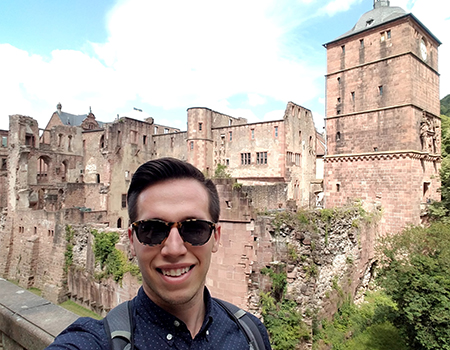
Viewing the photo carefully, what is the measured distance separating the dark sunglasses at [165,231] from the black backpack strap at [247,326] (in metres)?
0.74

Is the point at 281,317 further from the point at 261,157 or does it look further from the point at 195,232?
the point at 261,157

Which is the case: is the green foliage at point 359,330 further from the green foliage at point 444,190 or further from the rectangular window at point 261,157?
the rectangular window at point 261,157

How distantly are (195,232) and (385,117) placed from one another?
23.0m

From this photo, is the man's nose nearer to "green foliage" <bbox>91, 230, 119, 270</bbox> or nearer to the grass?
A: "green foliage" <bbox>91, 230, 119, 270</bbox>

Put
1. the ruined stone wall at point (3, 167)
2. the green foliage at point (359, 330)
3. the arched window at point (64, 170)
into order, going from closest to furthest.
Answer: the green foliage at point (359, 330)
the ruined stone wall at point (3, 167)
the arched window at point (64, 170)

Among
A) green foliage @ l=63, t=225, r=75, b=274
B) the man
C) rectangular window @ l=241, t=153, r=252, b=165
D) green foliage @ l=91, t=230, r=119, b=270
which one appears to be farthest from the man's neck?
rectangular window @ l=241, t=153, r=252, b=165

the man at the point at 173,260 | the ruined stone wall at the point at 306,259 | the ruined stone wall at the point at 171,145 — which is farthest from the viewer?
the ruined stone wall at the point at 171,145

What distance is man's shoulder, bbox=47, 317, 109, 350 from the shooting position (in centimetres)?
170

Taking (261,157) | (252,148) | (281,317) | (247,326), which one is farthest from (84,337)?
(252,148)

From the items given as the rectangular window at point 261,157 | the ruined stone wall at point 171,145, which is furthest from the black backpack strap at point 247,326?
the ruined stone wall at point 171,145

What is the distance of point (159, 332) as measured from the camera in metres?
1.97

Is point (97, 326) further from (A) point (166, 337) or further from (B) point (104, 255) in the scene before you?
(B) point (104, 255)

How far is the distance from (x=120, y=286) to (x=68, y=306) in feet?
20.4

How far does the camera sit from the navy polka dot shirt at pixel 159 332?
1742 mm
